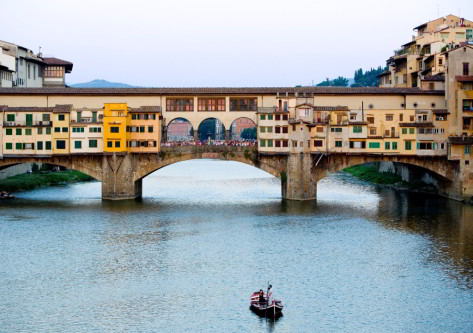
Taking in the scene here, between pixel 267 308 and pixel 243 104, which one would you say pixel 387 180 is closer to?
pixel 243 104

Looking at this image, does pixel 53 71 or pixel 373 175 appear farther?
pixel 53 71

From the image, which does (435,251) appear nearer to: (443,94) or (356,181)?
(443,94)

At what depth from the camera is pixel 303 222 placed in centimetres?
5428

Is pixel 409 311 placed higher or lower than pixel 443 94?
lower

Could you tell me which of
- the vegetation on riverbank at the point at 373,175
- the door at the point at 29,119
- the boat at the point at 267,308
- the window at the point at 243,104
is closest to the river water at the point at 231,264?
the boat at the point at 267,308

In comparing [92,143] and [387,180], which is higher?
[92,143]

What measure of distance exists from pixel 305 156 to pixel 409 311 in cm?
3237

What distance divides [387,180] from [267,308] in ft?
173

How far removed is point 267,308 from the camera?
3278 cm

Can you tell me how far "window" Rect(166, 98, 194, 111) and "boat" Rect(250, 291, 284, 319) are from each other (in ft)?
124

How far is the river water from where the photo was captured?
32438 millimetres

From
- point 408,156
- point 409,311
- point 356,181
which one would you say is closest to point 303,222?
point 408,156

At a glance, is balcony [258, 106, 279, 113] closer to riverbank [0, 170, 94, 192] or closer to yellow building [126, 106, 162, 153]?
yellow building [126, 106, 162, 153]

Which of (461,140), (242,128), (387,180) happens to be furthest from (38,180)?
(242,128)
